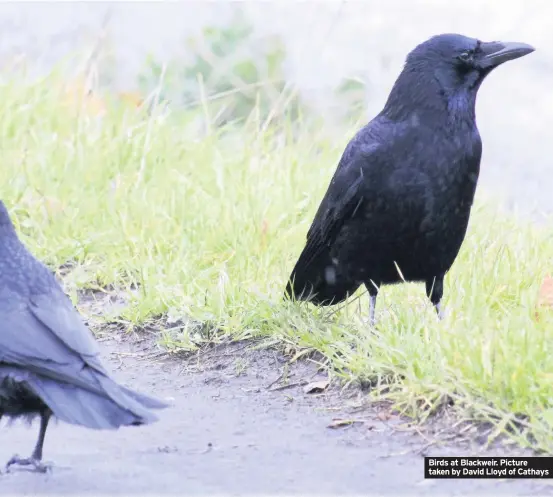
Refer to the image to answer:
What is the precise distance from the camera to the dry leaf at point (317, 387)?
4520 millimetres

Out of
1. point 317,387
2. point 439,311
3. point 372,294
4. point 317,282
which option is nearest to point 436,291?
point 439,311

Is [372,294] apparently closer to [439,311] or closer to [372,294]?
[372,294]

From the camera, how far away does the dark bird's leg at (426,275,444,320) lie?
5043 millimetres

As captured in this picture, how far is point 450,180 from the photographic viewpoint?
4742mm

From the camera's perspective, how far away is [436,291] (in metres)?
5.07

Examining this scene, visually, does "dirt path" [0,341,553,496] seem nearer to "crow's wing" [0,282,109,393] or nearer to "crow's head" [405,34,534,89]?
"crow's wing" [0,282,109,393]

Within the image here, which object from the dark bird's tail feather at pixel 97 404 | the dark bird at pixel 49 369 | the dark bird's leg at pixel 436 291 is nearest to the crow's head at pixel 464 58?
the dark bird's leg at pixel 436 291

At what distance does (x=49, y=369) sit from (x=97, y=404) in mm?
203

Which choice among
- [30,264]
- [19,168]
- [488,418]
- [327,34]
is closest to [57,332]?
[30,264]

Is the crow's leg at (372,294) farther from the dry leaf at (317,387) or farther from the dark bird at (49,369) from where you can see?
the dark bird at (49,369)

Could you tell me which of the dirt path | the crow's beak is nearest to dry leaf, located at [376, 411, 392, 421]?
the dirt path

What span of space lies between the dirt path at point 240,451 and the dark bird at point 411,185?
606 millimetres

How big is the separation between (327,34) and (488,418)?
3.94 meters

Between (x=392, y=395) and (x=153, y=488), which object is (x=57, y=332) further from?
(x=392, y=395)
